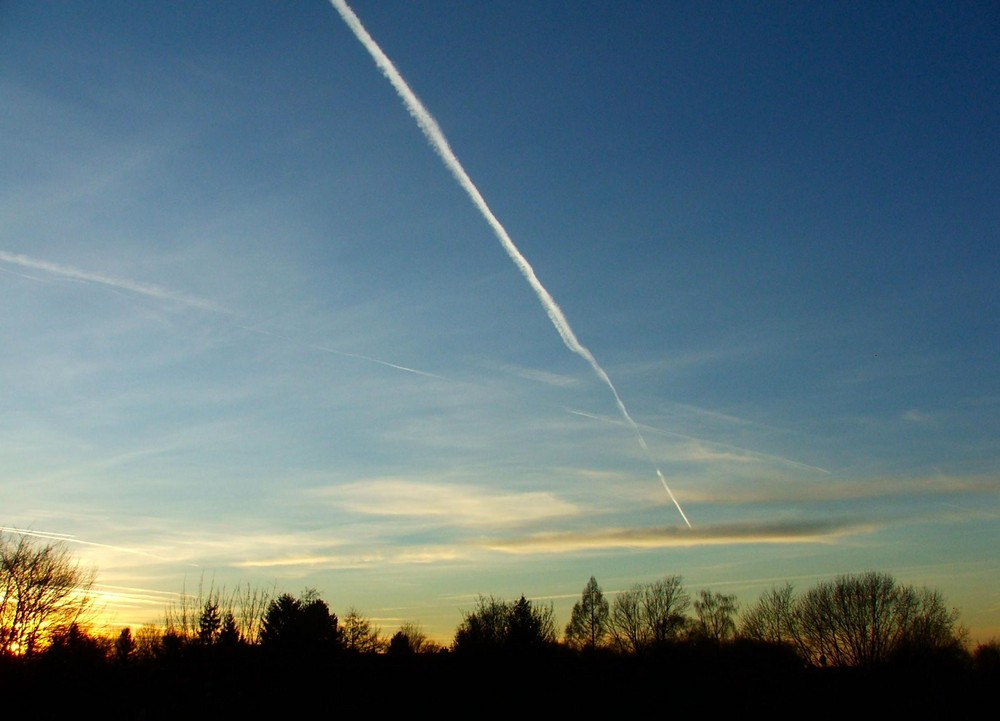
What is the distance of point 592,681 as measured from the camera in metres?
50.1

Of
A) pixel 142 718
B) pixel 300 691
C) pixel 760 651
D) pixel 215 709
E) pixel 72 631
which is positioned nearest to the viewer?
pixel 142 718

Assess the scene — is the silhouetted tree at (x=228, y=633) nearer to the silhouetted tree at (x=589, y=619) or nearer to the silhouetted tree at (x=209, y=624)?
the silhouetted tree at (x=209, y=624)

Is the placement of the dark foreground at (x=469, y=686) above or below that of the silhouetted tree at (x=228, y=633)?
below

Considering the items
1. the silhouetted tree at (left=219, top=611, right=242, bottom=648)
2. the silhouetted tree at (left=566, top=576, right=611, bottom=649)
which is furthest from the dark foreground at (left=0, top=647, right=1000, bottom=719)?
the silhouetted tree at (left=566, top=576, right=611, bottom=649)

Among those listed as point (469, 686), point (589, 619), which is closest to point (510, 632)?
point (469, 686)

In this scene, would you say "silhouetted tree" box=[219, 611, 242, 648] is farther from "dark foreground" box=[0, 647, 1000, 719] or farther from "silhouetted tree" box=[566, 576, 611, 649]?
"silhouetted tree" box=[566, 576, 611, 649]

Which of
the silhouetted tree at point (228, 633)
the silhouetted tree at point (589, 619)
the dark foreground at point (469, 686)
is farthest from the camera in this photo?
the silhouetted tree at point (589, 619)

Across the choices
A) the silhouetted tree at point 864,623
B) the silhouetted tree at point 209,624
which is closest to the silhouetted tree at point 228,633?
the silhouetted tree at point 209,624

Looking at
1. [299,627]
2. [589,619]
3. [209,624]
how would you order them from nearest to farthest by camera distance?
1. [209,624]
2. [299,627]
3. [589,619]

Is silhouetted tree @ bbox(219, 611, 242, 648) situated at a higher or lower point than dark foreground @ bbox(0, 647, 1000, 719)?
higher

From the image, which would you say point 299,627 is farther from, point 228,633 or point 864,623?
point 864,623

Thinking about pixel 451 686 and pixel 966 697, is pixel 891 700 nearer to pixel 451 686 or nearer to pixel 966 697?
pixel 966 697

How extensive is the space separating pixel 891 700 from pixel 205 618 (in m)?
42.6

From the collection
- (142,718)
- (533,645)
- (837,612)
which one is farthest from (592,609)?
(142,718)
